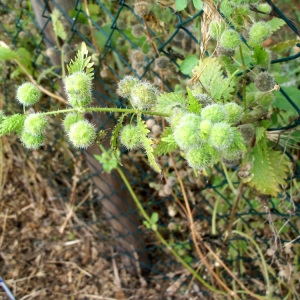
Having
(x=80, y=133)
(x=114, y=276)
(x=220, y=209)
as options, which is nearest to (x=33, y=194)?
(x=114, y=276)

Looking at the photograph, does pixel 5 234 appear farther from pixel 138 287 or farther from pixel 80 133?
pixel 80 133

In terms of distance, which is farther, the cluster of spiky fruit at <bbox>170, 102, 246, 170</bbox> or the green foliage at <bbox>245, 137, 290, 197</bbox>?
the green foliage at <bbox>245, 137, 290, 197</bbox>

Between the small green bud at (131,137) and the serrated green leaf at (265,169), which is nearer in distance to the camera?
the small green bud at (131,137)

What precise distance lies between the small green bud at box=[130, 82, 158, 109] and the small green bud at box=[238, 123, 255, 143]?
0.91ft

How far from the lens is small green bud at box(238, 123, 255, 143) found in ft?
3.63

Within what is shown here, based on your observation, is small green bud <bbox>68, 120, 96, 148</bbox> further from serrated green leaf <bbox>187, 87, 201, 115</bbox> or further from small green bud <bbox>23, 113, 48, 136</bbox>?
serrated green leaf <bbox>187, 87, 201, 115</bbox>

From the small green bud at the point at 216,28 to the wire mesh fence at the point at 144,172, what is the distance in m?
0.24

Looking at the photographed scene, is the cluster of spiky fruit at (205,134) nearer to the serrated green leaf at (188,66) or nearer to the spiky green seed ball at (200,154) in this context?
the spiky green seed ball at (200,154)

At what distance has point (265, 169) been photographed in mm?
1188

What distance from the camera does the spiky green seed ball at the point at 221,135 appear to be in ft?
2.50

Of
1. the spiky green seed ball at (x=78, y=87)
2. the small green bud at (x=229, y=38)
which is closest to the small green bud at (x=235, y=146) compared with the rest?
the small green bud at (x=229, y=38)

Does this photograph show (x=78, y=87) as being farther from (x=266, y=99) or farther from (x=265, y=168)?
(x=265, y=168)

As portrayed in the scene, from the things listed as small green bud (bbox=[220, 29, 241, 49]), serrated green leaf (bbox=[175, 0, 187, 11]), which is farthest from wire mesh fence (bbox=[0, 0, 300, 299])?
small green bud (bbox=[220, 29, 241, 49])

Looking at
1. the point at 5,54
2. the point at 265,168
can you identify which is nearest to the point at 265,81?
the point at 265,168
